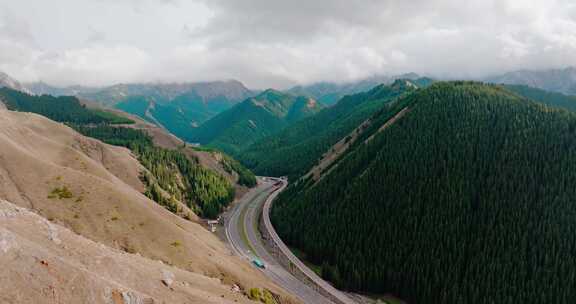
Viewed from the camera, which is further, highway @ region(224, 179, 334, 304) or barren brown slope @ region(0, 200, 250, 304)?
highway @ region(224, 179, 334, 304)

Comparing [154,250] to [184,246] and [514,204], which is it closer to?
[184,246]

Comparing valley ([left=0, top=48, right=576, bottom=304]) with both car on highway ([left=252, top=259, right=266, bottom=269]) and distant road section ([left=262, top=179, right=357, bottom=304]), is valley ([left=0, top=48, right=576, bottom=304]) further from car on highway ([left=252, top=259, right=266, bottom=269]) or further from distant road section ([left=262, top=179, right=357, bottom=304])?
car on highway ([left=252, top=259, right=266, bottom=269])

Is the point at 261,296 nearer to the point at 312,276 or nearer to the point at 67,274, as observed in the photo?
the point at 312,276

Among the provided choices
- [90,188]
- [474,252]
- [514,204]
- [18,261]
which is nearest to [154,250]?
[90,188]

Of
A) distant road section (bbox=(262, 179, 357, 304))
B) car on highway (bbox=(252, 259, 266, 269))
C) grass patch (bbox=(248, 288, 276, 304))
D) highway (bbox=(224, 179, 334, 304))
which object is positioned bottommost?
distant road section (bbox=(262, 179, 357, 304))

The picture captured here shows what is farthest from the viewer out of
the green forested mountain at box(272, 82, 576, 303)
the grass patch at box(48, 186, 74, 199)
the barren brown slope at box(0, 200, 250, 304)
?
the green forested mountain at box(272, 82, 576, 303)

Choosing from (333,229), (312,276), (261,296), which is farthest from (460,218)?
(261,296)

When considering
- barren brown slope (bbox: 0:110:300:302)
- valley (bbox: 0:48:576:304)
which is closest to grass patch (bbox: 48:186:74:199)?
barren brown slope (bbox: 0:110:300:302)

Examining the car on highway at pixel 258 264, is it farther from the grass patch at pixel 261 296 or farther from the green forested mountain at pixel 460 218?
the grass patch at pixel 261 296
